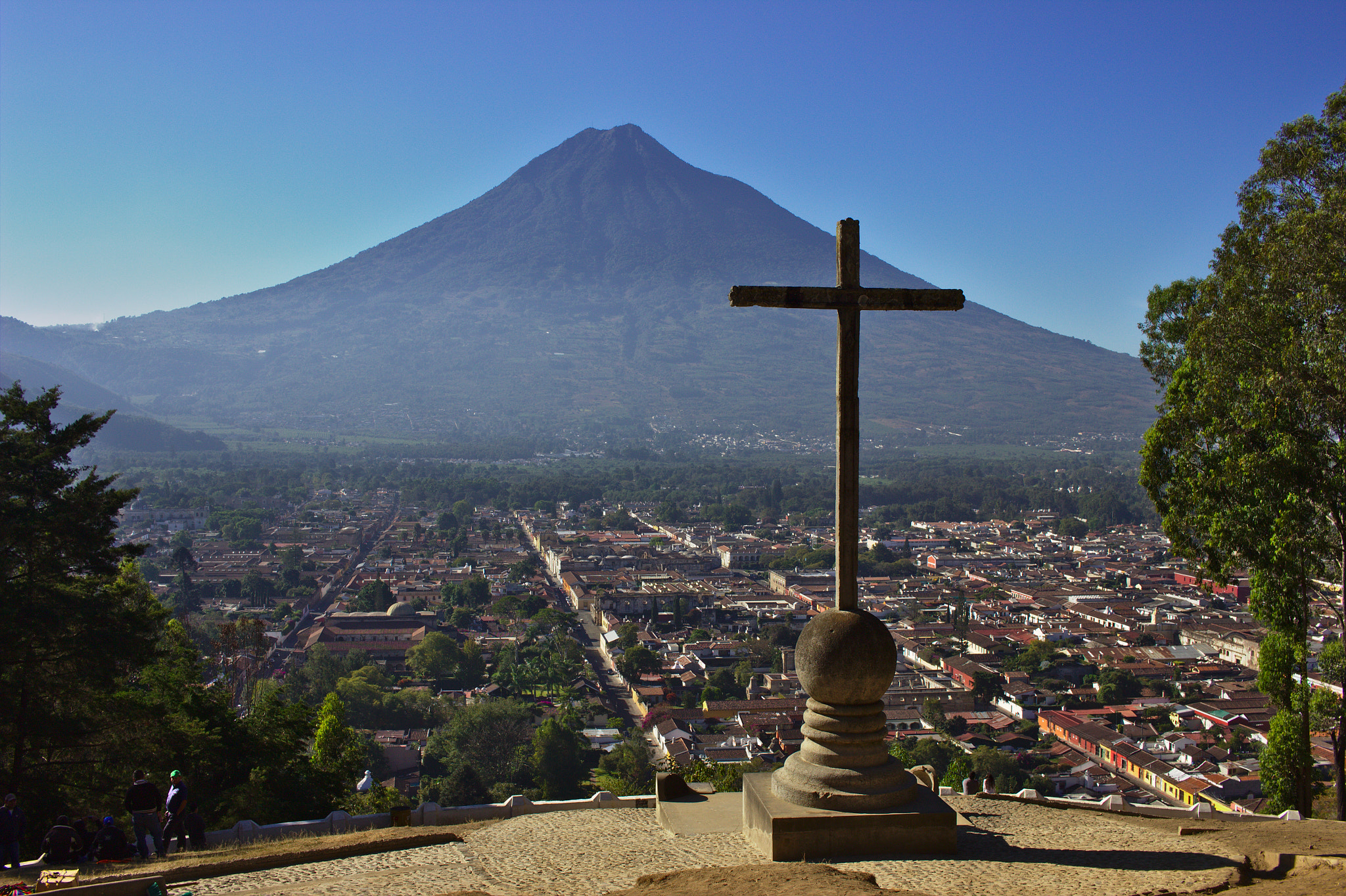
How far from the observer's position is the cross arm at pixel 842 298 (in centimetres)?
574

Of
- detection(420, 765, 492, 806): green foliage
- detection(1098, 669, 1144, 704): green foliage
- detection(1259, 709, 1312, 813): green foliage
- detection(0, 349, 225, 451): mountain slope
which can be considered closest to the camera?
detection(1259, 709, 1312, 813): green foliage

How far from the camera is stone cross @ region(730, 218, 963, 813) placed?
214 inches

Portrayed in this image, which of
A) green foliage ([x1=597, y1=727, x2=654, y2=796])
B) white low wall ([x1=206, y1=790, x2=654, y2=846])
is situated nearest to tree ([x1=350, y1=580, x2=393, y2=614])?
green foliage ([x1=597, y1=727, x2=654, y2=796])

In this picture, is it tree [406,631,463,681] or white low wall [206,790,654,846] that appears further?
tree [406,631,463,681]

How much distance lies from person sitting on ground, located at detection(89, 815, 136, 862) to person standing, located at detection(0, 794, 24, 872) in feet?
1.30

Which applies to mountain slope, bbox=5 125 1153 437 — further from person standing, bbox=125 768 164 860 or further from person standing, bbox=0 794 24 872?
person standing, bbox=0 794 24 872

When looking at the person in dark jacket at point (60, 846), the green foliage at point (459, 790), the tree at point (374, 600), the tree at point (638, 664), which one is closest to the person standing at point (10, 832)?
the person in dark jacket at point (60, 846)

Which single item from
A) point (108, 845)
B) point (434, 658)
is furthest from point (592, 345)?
point (108, 845)

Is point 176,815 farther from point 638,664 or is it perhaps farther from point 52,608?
point 638,664

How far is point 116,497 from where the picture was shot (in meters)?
9.59

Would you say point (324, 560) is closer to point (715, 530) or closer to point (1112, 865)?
point (715, 530)

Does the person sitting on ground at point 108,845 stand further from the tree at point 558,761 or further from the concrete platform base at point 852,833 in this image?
the tree at point 558,761

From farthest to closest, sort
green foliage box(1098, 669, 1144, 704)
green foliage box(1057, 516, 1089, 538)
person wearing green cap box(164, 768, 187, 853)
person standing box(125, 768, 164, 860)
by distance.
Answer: green foliage box(1057, 516, 1089, 538) < green foliage box(1098, 669, 1144, 704) < person wearing green cap box(164, 768, 187, 853) < person standing box(125, 768, 164, 860)

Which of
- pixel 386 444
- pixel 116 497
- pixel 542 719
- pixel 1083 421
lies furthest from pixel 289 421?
pixel 116 497
